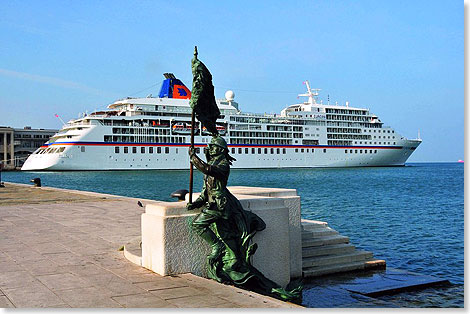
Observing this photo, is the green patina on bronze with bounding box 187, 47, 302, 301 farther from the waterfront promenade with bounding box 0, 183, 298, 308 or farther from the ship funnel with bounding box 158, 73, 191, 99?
the ship funnel with bounding box 158, 73, 191, 99

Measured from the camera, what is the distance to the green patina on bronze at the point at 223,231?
581 cm

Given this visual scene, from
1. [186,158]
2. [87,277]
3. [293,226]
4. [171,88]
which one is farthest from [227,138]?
[87,277]

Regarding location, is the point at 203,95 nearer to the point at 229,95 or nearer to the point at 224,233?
the point at 224,233

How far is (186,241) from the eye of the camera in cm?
589

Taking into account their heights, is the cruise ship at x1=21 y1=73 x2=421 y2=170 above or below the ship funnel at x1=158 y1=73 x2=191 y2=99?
below

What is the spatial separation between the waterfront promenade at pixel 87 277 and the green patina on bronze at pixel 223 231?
1.44 feet

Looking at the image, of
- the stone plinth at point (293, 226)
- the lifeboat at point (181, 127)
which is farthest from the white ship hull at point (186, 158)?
the stone plinth at point (293, 226)

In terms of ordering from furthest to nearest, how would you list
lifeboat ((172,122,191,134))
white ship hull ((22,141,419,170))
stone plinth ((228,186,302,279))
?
lifeboat ((172,122,191,134)) < white ship hull ((22,141,419,170)) < stone plinth ((228,186,302,279))

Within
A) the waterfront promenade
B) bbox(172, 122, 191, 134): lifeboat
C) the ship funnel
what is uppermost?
the ship funnel

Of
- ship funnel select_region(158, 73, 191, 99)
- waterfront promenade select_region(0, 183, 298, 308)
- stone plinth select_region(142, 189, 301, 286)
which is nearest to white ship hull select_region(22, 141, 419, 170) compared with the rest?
ship funnel select_region(158, 73, 191, 99)

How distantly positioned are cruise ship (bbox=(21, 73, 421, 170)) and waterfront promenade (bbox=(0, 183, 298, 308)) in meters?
51.8

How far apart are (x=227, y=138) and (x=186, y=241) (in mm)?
67844

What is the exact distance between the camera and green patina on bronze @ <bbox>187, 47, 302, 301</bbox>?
5809 mm

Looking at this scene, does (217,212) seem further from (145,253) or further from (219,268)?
(145,253)
